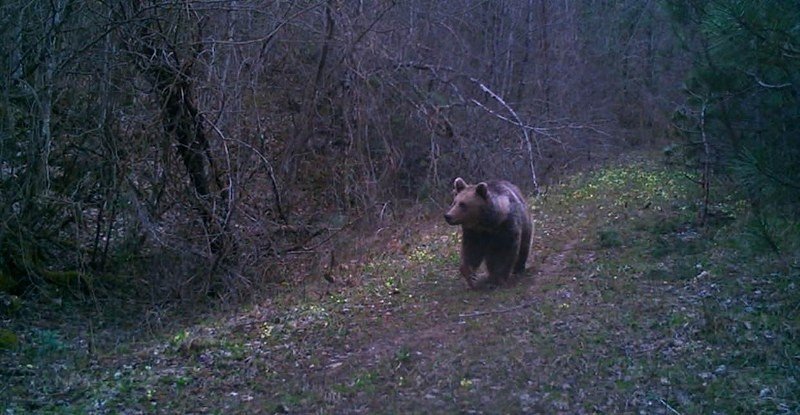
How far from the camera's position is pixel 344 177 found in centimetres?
1725

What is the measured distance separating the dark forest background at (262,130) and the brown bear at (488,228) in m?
2.91

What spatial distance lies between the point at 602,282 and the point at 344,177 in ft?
22.3

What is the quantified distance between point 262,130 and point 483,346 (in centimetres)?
753

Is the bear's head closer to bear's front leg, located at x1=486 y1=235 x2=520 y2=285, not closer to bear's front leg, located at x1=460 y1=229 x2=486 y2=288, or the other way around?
bear's front leg, located at x1=460 y1=229 x2=486 y2=288

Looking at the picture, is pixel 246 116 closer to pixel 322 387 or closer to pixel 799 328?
pixel 322 387

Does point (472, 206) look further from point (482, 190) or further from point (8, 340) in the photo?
point (8, 340)

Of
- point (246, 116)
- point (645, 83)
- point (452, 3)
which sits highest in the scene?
point (452, 3)

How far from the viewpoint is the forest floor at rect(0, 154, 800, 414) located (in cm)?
805

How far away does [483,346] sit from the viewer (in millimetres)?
9453

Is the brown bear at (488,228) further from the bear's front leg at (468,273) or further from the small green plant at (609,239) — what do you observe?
the small green plant at (609,239)

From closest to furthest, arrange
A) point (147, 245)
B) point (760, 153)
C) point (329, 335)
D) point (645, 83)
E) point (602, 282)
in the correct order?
point (760, 153), point (329, 335), point (602, 282), point (147, 245), point (645, 83)

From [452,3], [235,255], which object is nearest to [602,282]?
[235,255]

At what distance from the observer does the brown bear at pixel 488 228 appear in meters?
11.9

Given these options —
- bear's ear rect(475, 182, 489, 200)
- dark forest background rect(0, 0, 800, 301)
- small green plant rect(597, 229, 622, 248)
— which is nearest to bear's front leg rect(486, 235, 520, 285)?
bear's ear rect(475, 182, 489, 200)
